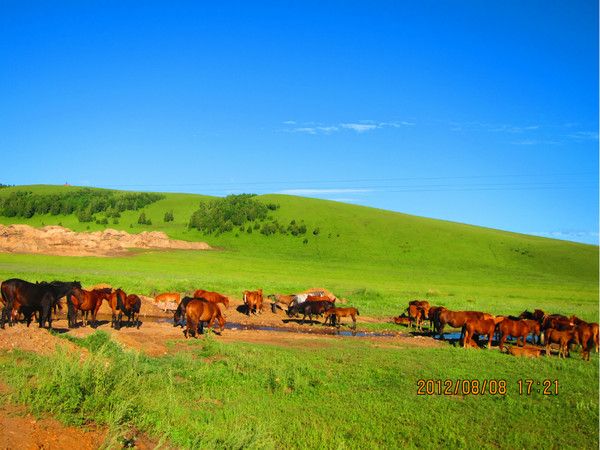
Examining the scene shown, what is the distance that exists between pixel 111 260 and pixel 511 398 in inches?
2252

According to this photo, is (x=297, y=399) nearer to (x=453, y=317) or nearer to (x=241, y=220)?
(x=453, y=317)

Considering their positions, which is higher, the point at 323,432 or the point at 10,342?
the point at 10,342

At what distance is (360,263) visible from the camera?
251 feet

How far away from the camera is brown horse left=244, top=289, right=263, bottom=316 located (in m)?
26.1

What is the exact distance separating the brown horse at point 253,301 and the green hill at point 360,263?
23.6 ft

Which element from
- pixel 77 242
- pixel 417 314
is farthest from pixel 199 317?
pixel 77 242

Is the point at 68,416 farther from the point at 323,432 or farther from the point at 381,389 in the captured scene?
the point at 381,389

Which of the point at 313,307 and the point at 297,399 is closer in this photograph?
the point at 297,399

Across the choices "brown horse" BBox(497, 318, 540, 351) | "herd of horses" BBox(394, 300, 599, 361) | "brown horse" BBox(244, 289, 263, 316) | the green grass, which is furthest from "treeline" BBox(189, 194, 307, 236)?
the green grass

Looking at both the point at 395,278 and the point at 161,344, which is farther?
the point at 395,278

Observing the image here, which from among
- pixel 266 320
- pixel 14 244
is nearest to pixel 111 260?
pixel 14 244

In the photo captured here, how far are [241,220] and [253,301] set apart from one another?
73.3 m

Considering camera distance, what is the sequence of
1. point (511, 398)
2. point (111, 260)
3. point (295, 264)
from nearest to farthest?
point (511, 398)
point (111, 260)
point (295, 264)

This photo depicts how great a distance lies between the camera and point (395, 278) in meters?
61.8
